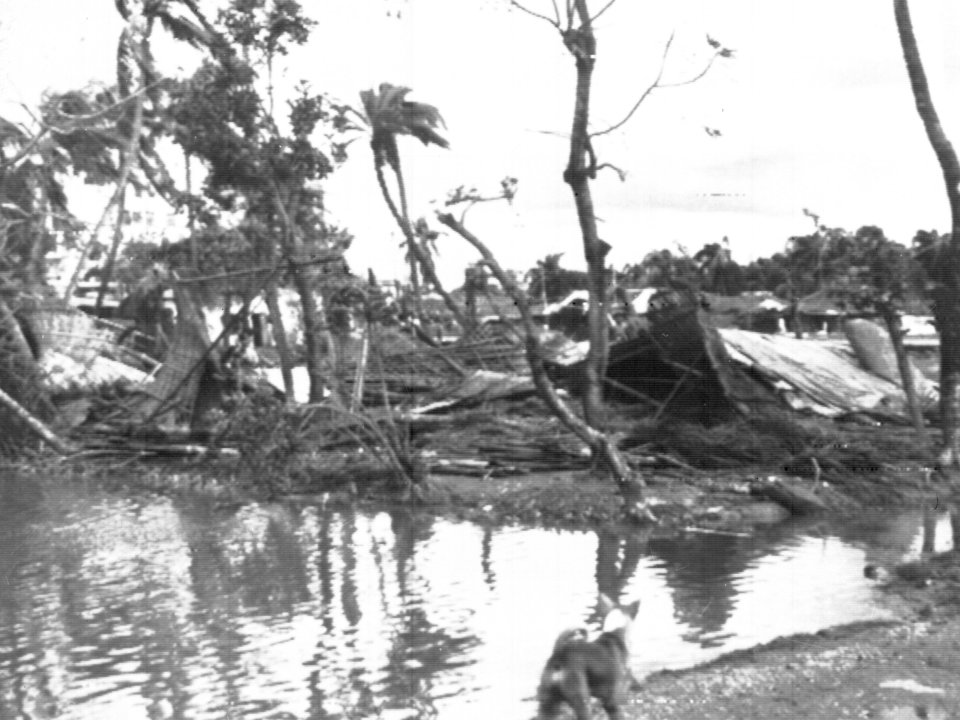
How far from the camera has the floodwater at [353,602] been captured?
698cm

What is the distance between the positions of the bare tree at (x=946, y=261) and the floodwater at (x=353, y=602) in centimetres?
156

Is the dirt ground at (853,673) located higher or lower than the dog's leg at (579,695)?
lower

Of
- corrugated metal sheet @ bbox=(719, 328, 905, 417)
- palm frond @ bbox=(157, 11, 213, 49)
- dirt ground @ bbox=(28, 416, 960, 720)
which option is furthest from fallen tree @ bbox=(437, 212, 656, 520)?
palm frond @ bbox=(157, 11, 213, 49)

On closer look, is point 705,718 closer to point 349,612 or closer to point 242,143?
point 349,612

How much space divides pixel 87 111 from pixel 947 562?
18618 mm

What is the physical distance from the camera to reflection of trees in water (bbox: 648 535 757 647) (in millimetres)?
8617

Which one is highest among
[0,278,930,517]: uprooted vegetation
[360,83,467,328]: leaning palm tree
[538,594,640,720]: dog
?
[360,83,467,328]: leaning palm tree

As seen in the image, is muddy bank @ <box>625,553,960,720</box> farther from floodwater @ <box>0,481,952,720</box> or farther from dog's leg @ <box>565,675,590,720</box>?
dog's leg @ <box>565,675,590,720</box>

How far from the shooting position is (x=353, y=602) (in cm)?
929

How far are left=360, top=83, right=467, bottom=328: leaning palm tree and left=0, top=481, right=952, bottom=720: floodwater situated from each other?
6870mm

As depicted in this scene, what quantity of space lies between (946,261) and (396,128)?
14.2m

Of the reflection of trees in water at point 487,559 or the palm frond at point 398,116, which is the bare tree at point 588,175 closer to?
the reflection of trees in water at point 487,559

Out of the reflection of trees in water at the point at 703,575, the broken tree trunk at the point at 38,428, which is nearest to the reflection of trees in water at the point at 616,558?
the reflection of trees in water at the point at 703,575

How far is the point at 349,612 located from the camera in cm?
895
